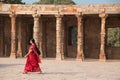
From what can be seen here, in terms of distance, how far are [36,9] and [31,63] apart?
41.1ft

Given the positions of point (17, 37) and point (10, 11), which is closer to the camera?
point (10, 11)

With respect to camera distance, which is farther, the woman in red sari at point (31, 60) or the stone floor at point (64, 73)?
the woman in red sari at point (31, 60)

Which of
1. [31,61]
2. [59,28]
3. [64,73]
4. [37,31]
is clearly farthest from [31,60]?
[37,31]

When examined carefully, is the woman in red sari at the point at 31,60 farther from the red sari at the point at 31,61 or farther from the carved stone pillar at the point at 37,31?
the carved stone pillar at the point at 37,31

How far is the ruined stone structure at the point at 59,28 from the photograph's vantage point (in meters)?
27.5

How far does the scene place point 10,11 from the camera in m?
28.4

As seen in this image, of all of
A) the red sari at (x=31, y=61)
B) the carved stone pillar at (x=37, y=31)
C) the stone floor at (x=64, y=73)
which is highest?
the carved stone pillar at (x=37, y=31)

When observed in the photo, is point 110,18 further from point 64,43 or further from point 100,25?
point 64,43

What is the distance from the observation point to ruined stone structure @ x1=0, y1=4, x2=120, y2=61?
27.5 m

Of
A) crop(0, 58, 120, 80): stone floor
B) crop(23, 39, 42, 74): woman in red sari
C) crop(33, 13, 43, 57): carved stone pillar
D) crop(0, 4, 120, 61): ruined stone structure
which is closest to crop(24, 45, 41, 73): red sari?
crop(23, 39, 42, 74): woman in red sari

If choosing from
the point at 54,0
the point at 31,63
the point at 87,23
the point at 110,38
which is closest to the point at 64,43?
the point at 87,23

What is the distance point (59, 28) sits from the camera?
28062 millimetres

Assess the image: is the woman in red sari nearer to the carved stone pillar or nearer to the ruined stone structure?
the ruined stone structure

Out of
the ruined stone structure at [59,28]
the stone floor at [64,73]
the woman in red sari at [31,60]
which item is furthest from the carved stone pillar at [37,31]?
the woman in red sari at [31,60]
